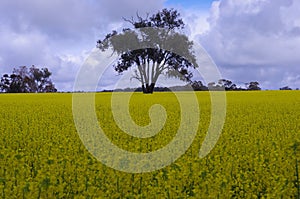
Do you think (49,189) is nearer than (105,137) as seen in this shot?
Yes

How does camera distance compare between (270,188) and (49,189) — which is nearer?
(49,189)

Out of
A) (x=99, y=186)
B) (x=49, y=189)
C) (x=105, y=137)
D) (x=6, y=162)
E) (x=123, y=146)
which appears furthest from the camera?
(x=105, y=137)

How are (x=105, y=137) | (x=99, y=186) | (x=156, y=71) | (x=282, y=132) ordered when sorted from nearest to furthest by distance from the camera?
(x=99, y=186), (x=105, y=137), (x=282, y=132), (x=156, y=71)

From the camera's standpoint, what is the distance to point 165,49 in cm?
4491

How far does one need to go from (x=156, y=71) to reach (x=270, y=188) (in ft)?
129

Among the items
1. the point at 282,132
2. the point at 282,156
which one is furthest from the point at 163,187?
the point at 282,132

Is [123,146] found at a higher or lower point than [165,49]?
lower

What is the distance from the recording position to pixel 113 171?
246 inches

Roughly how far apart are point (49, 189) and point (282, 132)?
8.38 metres

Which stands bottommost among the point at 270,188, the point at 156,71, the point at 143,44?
the point at 270,188

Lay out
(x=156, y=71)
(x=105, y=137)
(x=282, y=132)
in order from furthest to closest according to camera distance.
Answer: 1. (x=156, y=71)
2. (x=282, y=132)
3. (x=105, y=137)

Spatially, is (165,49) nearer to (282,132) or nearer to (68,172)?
(282,132)

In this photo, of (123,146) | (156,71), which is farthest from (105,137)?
(156,71)

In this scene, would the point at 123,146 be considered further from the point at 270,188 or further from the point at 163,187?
the point at 270,188
